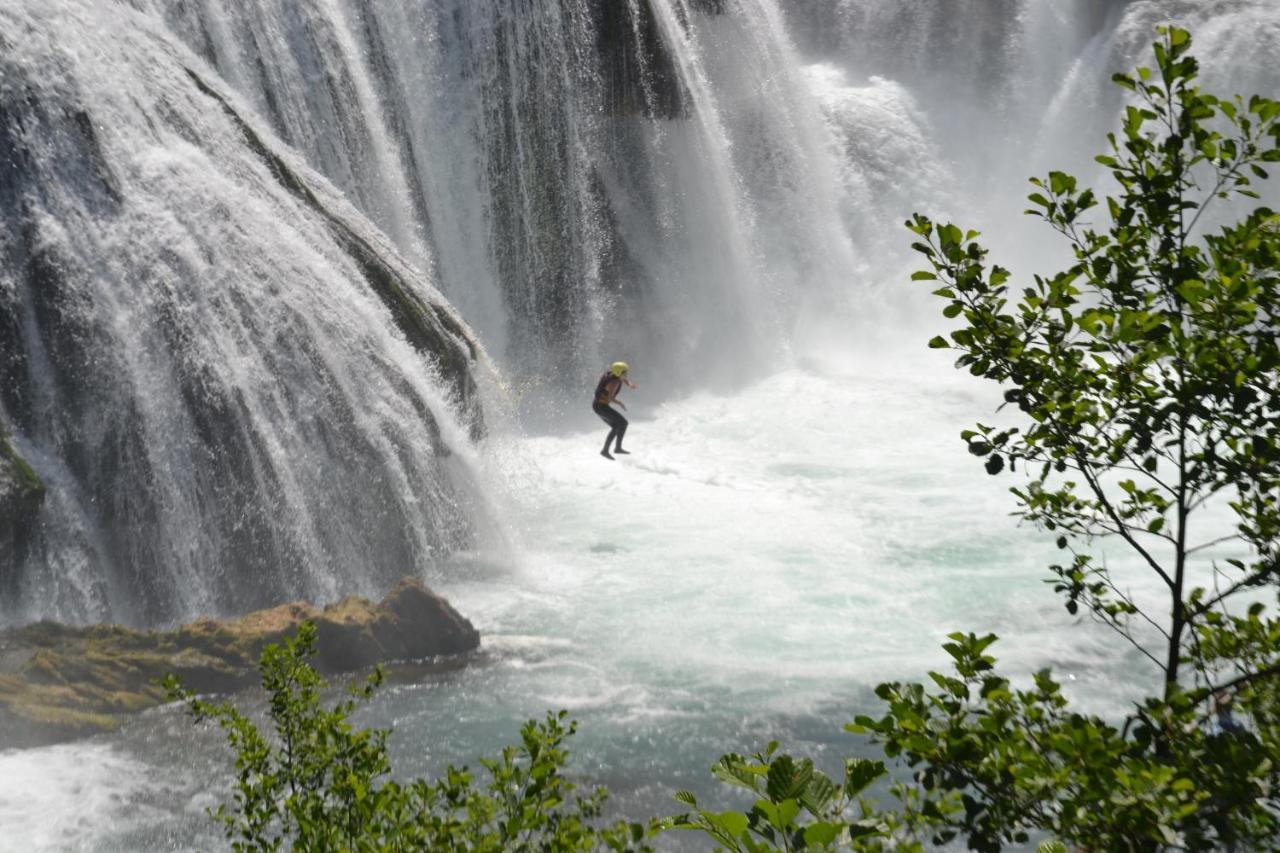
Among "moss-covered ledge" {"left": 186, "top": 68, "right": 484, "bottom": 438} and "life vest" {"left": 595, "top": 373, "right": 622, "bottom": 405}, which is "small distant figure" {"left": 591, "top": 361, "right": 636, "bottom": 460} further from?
"moss-covered ledge" {"left": 186, "top": 68, "right": 484, "bottom": 438}

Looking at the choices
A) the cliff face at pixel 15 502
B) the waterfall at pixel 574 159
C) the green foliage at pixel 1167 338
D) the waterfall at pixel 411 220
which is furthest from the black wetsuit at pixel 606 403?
the green foliage at pixel 1167 338

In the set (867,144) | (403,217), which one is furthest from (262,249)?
(867,144)

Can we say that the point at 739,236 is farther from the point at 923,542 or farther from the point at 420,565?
the point at 420,565

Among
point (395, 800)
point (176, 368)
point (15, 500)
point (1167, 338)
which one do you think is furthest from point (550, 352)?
point (1167, 338)

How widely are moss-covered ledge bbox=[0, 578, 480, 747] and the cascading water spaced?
1.17ft

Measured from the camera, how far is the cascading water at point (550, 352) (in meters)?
9.25

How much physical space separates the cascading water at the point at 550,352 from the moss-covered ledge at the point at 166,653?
1.17ft

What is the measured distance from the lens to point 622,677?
9234 millimetres

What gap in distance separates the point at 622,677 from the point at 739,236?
1506cm

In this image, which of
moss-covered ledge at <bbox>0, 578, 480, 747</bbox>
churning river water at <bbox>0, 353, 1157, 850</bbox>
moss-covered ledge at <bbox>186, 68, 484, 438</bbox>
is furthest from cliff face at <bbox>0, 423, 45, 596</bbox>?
moss-covered ledge at <bbox>186, 68, 484, 438</bbox>

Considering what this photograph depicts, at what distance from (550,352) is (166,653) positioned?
12074 mm

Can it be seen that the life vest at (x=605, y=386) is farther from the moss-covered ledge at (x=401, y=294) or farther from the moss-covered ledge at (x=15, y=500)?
the moss-covered ledge at (x=15, y=500)

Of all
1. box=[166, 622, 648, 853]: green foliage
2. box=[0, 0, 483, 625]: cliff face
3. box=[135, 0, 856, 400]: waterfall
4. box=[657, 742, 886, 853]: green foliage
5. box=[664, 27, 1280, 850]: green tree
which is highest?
box=[135, 0, 856, 400]: waterfall

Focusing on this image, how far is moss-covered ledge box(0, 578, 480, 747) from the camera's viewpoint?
779 centimetres
